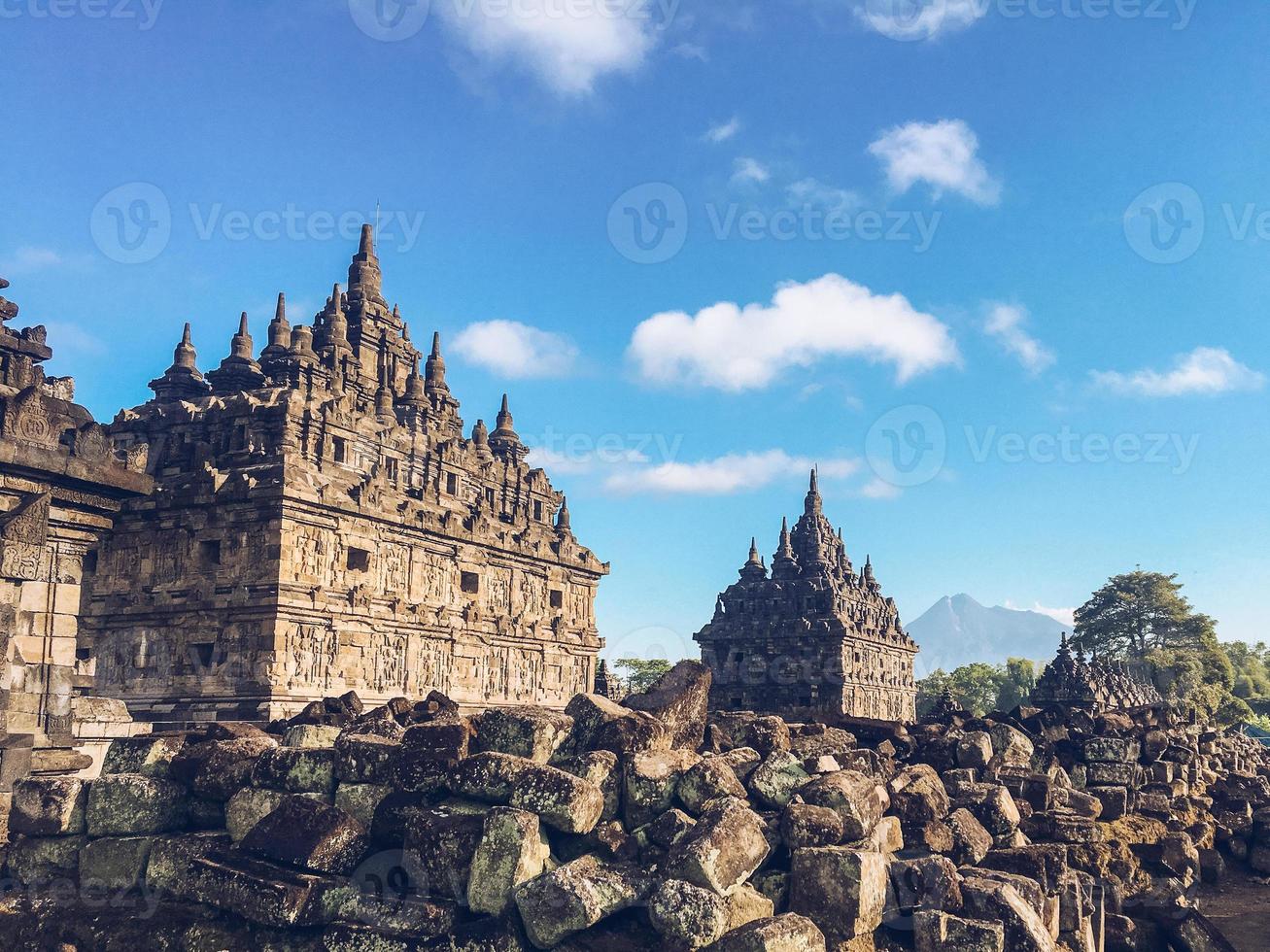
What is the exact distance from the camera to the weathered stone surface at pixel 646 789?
9.27m

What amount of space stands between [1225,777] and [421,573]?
20.6m

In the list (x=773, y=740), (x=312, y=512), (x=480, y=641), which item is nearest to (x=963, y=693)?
(x=480, y=641)

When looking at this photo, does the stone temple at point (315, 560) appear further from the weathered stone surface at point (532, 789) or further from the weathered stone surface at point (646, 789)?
the weathered stone surface at point (646, 789)

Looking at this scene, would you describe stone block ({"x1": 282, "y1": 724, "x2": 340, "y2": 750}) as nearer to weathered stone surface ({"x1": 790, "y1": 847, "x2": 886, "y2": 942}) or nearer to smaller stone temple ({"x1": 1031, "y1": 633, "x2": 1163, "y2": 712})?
weathered stone surface ({"x1": 790, "y1": 847, "x2": 886, "y2": 942})

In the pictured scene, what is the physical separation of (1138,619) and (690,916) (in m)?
95.5

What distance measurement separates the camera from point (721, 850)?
8133 mm

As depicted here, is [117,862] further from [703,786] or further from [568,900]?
[703,786]

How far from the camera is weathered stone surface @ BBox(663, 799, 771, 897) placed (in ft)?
26.2

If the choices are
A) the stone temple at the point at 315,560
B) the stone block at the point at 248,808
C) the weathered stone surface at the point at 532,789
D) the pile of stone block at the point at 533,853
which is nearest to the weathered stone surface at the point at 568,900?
the pile of stone block at the point at 533,853

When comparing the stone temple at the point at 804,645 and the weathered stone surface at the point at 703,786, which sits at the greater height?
the stone temple at the point at 804,645

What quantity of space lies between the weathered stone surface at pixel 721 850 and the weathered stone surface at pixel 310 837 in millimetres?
2734

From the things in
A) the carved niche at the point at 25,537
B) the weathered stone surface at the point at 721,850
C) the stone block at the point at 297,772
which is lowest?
the weathered stone surface at the point at 721,850

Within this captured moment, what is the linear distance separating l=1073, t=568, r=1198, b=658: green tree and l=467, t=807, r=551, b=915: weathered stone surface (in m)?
92.8

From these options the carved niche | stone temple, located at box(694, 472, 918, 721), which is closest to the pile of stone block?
the carved niche
